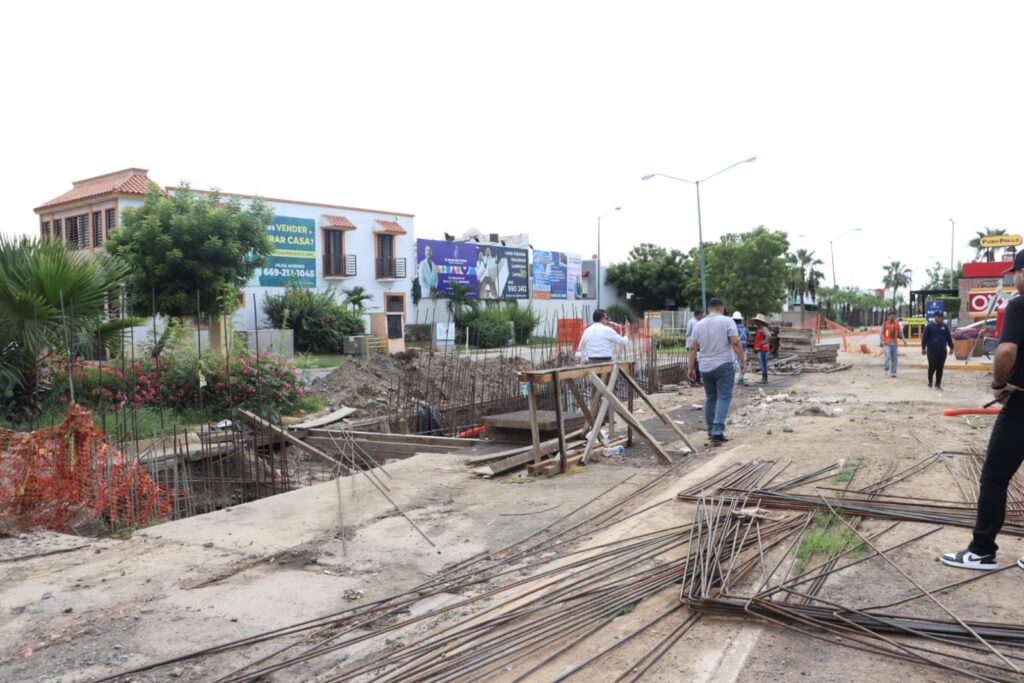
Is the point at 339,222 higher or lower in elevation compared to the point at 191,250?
higher

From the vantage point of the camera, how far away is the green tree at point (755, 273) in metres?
42.5

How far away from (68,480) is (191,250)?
594 inches

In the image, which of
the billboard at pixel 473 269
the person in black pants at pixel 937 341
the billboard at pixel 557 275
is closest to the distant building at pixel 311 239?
the billboard at pixel 473 269

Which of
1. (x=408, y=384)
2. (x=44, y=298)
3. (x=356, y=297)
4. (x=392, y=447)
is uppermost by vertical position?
(x=356, y=297)

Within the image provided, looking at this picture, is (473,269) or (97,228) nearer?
(97,228)

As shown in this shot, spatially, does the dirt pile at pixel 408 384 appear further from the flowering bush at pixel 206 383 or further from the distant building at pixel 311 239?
the distant building at pixel 311 239

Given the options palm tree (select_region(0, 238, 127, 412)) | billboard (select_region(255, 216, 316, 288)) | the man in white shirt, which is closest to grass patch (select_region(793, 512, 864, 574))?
the man in white shirt

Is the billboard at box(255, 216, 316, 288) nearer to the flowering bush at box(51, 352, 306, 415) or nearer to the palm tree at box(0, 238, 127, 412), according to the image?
the flowering bush at box(51, 352, 306, 415)

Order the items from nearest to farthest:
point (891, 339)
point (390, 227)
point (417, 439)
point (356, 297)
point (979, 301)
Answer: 1. point (417, 439)
2. point (891, 339)
3. point (979, 301)
4. point (356, 297)
5. point (390, 227)

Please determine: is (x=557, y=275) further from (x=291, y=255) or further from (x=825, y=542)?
(x=825, y=542)

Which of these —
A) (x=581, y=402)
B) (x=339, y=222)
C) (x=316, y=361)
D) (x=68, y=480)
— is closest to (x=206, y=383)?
(x=68, y=480)

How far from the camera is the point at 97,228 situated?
31.7m

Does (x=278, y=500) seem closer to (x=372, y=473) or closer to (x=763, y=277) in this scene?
(x=372, y=473)

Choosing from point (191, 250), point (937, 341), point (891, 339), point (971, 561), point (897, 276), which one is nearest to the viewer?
point (971, 561)
